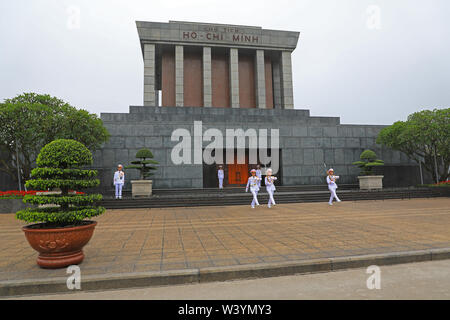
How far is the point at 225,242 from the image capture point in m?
6.29

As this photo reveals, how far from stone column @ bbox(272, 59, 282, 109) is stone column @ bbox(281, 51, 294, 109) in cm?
82

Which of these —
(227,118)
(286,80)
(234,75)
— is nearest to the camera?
(227,118)

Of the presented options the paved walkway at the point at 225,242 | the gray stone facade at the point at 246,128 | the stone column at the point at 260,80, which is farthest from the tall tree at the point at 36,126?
the stone column at the point at 260,80

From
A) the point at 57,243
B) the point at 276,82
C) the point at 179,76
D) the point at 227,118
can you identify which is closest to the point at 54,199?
the point at 57,243

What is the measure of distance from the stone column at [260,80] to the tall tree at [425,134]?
11.9m

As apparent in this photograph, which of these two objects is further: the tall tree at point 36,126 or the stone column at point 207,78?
the stone column at point 207,78

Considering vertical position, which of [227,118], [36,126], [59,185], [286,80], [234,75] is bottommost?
[59,185]

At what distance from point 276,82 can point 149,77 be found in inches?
550

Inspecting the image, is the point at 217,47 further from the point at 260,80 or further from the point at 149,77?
the point at 149,77

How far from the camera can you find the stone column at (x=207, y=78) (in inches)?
1075

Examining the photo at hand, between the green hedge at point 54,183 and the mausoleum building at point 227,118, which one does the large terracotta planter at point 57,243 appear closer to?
the green hedge at point 54,183

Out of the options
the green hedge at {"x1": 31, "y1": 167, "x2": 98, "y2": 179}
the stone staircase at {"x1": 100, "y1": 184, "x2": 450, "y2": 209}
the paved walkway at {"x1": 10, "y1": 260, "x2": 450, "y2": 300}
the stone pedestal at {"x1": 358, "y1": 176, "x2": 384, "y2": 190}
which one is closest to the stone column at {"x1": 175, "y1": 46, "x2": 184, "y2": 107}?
the stone staircase at {"x1": 100, "y1": 184, "x2": 450, "y2": 209}
